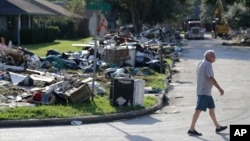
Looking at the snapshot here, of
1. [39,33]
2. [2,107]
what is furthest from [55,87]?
[39,33]

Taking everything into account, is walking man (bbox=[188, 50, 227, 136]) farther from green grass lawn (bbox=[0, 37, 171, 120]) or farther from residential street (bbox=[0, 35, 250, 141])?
green grass lawn (bbox=[0, 37, 171, 120])

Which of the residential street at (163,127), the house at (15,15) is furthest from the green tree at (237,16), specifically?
the residential street at (163,127)

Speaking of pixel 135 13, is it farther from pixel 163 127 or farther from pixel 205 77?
pixel 205 77

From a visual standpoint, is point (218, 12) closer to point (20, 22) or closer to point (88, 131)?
point (20, 22)

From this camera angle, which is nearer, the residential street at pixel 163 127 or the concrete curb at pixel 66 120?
the residential street at pixel 163 127

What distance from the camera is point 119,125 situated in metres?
13.4

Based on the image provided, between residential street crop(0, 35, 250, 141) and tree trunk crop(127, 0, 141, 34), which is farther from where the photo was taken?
tree trunk crop(127, 0, 141, 34)

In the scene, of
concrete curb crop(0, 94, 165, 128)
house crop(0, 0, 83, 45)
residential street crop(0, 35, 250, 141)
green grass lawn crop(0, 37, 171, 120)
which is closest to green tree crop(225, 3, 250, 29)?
house crop(0, 0, 83, 45)

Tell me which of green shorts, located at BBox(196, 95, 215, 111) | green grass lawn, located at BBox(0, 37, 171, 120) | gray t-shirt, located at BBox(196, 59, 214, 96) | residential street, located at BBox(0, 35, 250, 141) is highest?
gray t-shirt, located at BBox(196, 59, 214, 96)

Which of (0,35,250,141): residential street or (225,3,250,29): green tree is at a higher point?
(225,3,250,29): green tree

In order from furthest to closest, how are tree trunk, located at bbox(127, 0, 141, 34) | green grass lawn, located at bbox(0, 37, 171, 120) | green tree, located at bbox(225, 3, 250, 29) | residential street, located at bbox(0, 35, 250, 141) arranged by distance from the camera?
green tree, located at bbox(225, 3, 250, 29) → tree trunk, located at bbox(127, 0, 141, 34) → green grass lawn, located at bbox(0, 37, 171, 120) → residential street, located at bbox(0, 35, 250, 141)

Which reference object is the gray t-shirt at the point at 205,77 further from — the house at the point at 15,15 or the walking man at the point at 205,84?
the house at the point at 15,15

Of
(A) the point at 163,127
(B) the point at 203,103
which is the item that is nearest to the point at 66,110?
(A) the point at 163,127

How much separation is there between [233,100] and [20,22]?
3656 centimetres
